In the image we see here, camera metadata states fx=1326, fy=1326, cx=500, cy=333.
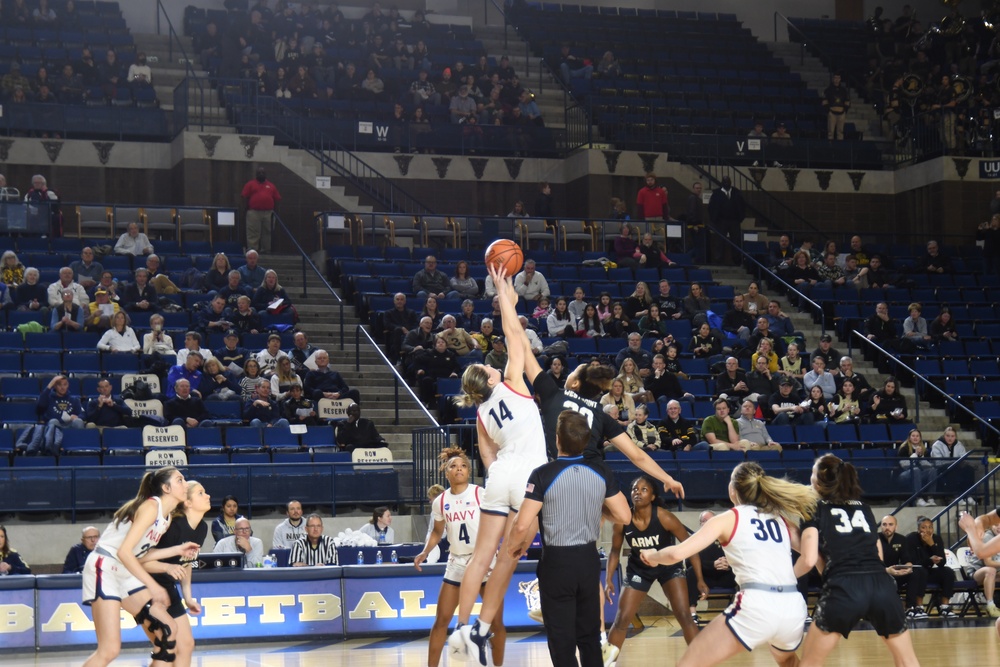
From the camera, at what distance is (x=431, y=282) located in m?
22.0

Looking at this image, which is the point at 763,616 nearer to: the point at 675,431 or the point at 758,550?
the point at 758,550

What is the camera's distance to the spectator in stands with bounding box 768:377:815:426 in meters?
19.4

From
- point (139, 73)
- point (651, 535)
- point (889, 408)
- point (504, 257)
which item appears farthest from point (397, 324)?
point (504, 257)

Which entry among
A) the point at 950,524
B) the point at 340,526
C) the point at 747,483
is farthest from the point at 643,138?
the point at 747,483

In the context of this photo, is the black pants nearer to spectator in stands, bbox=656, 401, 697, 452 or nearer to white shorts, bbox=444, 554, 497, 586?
white shorts, bbox=444, 554, 497, 586

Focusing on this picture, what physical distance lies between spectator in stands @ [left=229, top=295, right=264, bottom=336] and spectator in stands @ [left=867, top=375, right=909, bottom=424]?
930 cm

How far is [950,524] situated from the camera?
1817 cm

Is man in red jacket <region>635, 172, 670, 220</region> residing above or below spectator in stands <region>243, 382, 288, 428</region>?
above

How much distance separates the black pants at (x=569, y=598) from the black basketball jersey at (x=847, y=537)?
1400 mm

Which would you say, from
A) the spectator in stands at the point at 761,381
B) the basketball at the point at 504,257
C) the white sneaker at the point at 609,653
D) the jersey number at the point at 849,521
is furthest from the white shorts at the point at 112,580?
the spectator in stands at the point at 761,381

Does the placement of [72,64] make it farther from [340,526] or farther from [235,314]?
[340,526]

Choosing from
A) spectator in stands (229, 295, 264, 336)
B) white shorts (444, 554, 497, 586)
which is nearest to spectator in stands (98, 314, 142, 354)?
spectator in stands (229, 295, 264, 336)

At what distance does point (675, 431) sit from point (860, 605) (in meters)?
10.5

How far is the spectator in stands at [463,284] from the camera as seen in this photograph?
22.1 meters
